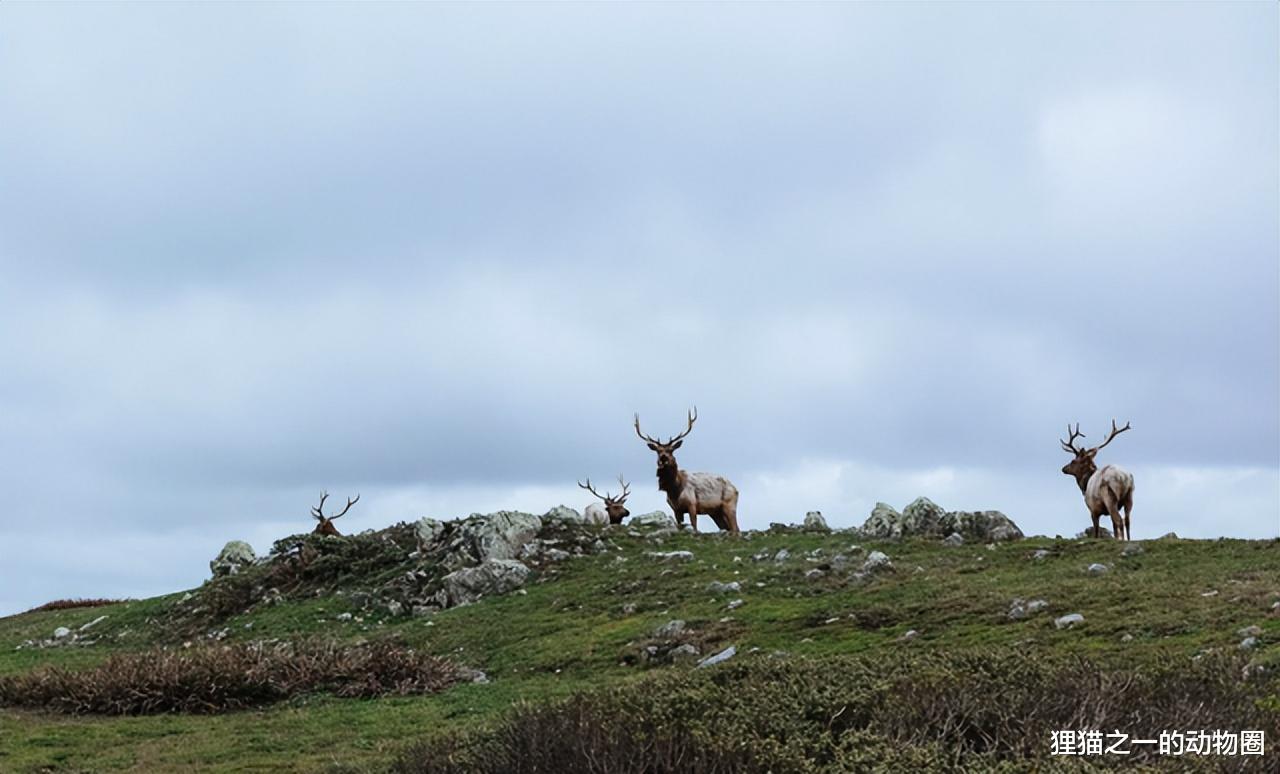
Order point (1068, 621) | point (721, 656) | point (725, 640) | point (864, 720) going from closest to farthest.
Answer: point (864, 720) < point (1068, 621) < point (721, 656) < point (725, 640)

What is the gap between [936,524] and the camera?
21.1m

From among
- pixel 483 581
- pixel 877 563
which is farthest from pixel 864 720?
pixel 483 581

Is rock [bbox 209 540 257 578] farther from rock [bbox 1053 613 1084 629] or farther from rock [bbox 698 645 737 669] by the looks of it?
rock [bbox 1053 613 1084 629]

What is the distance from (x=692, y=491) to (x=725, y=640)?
13872 millimetres

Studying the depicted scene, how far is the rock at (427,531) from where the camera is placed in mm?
23703

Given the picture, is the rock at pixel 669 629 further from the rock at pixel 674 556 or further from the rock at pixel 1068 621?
the rock at pixel 674 556

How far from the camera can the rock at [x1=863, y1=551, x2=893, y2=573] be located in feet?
56.2

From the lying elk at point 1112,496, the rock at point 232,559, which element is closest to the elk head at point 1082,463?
the lying elk at point 1112,496

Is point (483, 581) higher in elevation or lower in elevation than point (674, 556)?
lower

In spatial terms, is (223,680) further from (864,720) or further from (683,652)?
(864,720)

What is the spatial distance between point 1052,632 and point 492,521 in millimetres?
12373

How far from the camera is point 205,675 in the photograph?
48.2ft

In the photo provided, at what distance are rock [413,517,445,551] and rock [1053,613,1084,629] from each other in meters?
13.6

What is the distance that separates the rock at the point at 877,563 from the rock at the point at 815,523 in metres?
5.68
